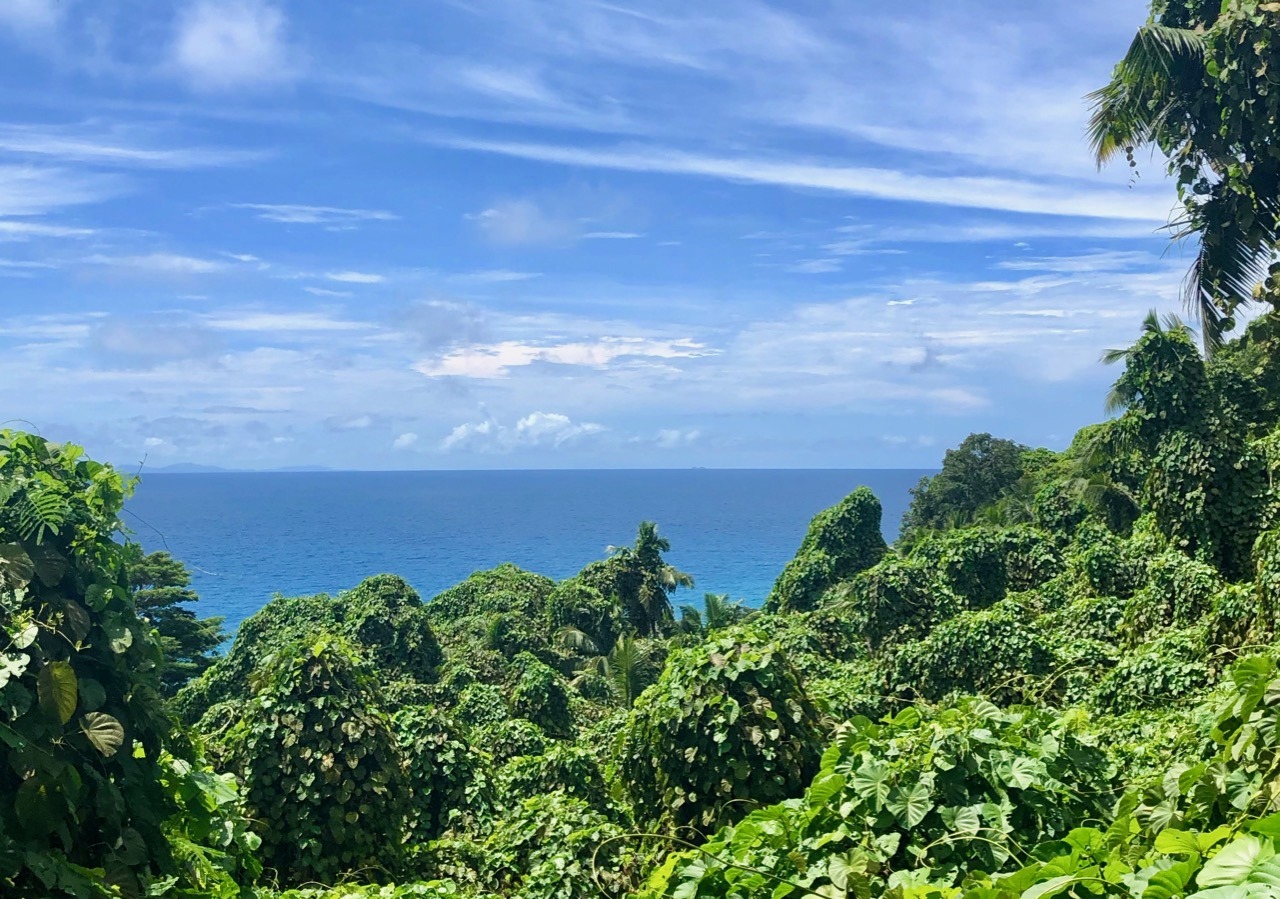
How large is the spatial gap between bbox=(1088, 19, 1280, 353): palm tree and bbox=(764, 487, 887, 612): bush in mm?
12885

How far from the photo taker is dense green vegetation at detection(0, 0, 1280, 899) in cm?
332

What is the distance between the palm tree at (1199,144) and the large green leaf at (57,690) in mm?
13597

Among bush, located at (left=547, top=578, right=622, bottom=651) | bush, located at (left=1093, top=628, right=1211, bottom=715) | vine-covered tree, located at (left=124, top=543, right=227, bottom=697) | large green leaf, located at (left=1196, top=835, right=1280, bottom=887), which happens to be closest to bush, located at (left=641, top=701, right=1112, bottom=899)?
large green leaf, located at (left=1196, top=835, right=1280, bottom=887)

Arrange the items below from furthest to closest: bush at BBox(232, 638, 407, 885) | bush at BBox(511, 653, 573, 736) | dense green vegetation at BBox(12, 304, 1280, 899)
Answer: bush at BBox(511, 653, 573, 736), bush at BBox(232, 638, 407, 885), dense green vegetation at BBox(12, 304, 1280, 899)

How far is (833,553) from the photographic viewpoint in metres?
25.8

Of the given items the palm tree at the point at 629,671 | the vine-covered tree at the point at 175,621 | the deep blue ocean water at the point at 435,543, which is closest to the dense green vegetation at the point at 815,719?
the palm tree at the point at 629,671

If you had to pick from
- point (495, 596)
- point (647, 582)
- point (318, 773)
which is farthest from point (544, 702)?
point (495, 596)

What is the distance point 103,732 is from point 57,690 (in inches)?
9.2

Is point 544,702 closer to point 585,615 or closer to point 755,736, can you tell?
point 585,615

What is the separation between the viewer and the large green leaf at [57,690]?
3.35 m

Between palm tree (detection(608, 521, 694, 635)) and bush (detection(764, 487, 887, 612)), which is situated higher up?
bush (detection(764, 487, 887, 612))

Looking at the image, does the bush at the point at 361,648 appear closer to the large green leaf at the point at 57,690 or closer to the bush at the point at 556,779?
the bush at the point at 556,779

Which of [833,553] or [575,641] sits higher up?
[833,553]

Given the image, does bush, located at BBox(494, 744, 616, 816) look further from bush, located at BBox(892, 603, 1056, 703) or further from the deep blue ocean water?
the deep blue ocean water
